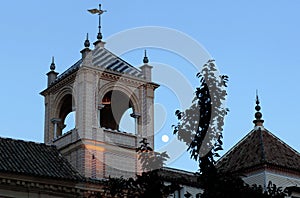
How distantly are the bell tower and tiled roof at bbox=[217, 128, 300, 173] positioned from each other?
428 centimetres

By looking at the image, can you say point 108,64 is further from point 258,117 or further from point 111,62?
point 258,117

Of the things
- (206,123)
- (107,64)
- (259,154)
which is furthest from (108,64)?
(206,123)

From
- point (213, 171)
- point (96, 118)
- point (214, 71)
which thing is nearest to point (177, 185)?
point (213, 171)

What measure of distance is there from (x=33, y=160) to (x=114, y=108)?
6675mm

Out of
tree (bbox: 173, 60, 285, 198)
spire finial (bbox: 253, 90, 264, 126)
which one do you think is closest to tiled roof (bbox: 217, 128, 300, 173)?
spire finial (bbox: 253, 90, 264, 126)

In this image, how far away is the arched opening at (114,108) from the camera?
4247cm

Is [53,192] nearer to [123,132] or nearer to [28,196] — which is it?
[28,196]

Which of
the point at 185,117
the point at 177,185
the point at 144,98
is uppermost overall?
the point at 144,98

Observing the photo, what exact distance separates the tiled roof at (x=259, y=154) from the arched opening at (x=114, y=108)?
19.0 ft

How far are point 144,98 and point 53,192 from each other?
8.06 meters

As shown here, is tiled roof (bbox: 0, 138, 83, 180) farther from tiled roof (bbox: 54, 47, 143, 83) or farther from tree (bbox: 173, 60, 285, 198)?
tree (bbox: 173, 60, 285, 198)

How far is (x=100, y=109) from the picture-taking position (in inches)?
1620

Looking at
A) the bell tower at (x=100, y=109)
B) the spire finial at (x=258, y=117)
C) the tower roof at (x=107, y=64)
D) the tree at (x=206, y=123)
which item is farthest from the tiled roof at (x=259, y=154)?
the tree at (x=206, y=123)

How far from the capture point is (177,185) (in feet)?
76.2
